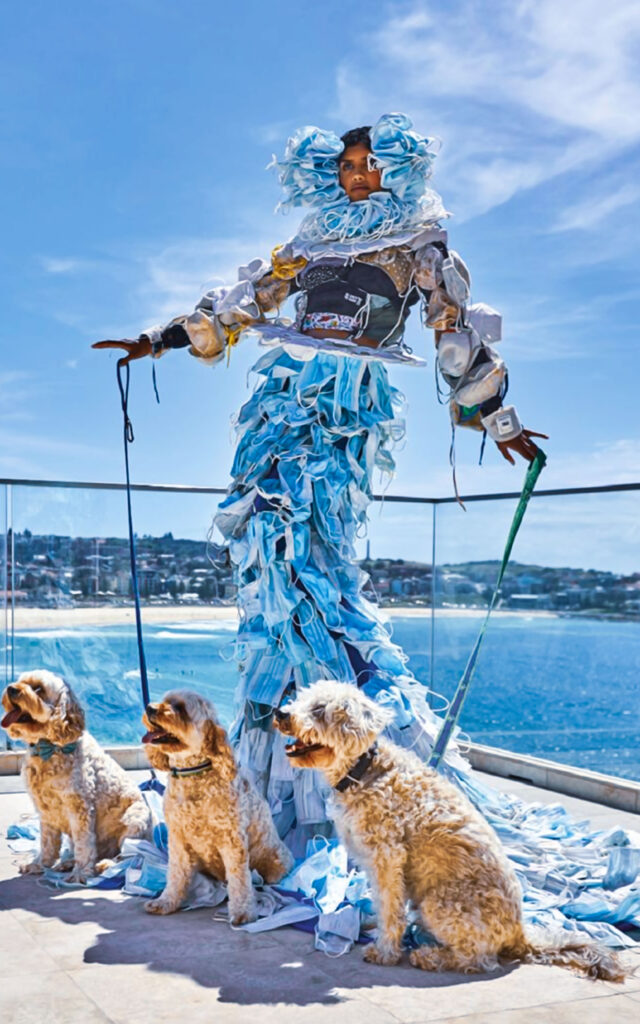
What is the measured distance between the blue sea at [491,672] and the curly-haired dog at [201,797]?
92 centimetres

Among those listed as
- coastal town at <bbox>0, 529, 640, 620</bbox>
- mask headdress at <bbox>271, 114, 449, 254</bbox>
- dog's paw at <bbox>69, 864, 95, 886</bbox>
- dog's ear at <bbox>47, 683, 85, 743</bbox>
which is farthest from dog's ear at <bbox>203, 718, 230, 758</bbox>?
coastal town at <bbox>0, 529, 640, 620</bbox>

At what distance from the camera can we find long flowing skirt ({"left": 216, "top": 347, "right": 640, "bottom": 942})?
3920 mm

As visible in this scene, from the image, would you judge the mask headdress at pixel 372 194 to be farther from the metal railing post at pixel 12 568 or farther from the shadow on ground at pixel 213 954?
the shadow on ground at pixel 213 954

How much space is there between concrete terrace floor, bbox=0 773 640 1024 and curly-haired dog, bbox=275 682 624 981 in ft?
0.21

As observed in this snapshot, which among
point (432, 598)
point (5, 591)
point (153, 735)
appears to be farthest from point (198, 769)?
point (432, 598)

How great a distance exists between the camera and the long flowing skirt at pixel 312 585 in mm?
3920

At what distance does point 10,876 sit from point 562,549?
3436cm

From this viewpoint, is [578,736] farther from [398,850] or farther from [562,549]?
[398,850]

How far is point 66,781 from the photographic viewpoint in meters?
3.76

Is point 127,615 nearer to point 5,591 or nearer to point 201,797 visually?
point 5,591

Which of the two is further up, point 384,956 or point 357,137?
point 357,137

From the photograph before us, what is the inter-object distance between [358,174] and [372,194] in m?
0.11

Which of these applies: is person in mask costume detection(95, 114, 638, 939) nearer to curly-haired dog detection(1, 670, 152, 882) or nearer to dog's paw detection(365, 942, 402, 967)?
curly-haired dog detection(1, 670, 152, 882)

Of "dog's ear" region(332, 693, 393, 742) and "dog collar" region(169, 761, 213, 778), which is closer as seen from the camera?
"dog's ear" region(332, 693, 393, 742)
